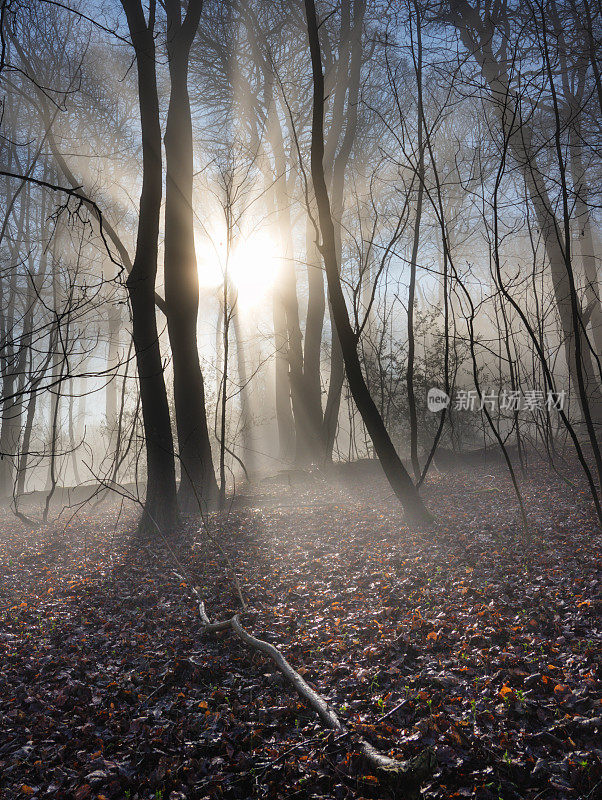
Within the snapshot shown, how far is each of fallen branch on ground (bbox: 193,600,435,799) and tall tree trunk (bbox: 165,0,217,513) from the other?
4.15m

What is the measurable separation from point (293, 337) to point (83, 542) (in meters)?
6.92

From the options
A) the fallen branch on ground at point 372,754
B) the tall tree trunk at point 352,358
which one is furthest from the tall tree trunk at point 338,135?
the fallen branch on ground at point 372,754

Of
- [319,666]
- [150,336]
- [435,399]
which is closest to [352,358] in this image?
[150,336]

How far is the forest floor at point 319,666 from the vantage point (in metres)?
1.98

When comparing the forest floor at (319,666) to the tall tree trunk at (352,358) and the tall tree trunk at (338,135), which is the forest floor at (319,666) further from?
the tall tree trunk at (338,135)

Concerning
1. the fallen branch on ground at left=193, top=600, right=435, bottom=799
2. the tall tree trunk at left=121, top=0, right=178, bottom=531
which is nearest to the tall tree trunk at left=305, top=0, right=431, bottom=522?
the tall tree trunk at left=121, top=0, right=178, bottom=531

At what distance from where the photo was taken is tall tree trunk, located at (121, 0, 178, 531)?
19.6 ft

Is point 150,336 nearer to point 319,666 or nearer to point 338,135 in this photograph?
point 319,666

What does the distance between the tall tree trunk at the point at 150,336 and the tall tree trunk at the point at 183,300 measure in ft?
2.20

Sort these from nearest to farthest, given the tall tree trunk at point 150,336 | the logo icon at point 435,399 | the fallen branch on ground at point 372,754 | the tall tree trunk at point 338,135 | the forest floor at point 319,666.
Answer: the fallen branch on ground at point 372,754
the forest floor at point 319,666
the tall tree trunk at point 150,336
the tall tree trunk at point 338,135
the logo icon at point 435,399

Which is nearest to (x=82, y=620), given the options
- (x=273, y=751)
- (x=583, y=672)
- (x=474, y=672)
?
(x=273, y=751)

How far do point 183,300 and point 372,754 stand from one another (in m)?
6.16

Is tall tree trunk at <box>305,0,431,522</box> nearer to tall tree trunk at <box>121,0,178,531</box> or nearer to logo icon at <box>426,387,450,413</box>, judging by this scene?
tall tree trunk at <box>121,0,178,531</box>

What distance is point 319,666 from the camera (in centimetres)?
Result: 278
